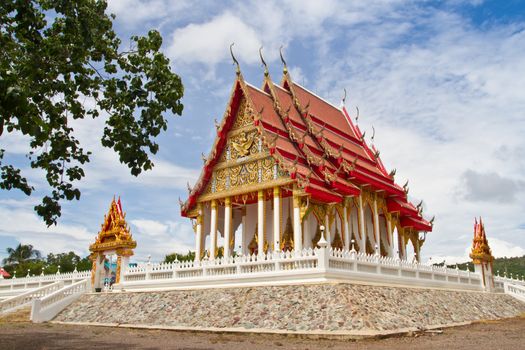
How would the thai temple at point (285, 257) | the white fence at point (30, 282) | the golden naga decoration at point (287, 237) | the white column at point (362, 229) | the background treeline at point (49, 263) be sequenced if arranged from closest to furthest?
the thai temple at point (285, 257)
the golden naga decoration at point (287, 237)
the white column at point (362, 229)
the white fence at point (30, 282)
the background treeline at point (49, 263)

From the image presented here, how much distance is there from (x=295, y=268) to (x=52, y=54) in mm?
8717

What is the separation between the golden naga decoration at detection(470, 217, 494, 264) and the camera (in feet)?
78.9

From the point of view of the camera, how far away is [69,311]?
57.2 feet

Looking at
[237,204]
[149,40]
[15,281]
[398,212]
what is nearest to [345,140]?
[398,212]

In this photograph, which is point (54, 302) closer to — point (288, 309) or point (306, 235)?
point (306, 235)

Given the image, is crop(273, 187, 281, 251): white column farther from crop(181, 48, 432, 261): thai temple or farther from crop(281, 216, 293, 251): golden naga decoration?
crop(281, 216, 293, 251): golden naga decoration

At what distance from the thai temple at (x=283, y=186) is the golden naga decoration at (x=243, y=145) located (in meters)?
0.04

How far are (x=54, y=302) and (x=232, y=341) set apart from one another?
381 inches

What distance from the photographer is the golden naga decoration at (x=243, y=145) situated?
18.8m

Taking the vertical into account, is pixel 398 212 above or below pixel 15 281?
above

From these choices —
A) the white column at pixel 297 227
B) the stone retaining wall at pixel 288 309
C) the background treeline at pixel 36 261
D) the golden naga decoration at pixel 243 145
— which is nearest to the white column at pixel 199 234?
the golden naga decoration at pixel 243 145

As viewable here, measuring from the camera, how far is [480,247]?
81.0ft

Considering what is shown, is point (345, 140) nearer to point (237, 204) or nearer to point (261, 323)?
point (237, 204)

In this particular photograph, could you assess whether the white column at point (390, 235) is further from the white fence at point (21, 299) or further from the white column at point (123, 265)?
the white fence at point (21, 299)
